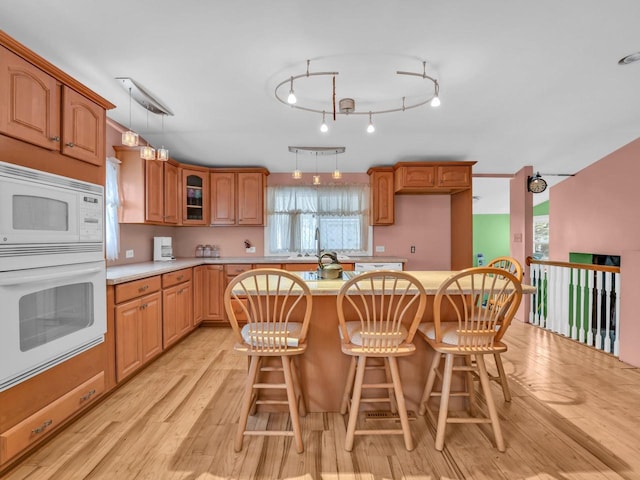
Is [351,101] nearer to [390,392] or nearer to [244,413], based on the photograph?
[390,392]

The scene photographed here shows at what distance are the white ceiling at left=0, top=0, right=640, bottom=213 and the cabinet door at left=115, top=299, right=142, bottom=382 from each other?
188 centimetres

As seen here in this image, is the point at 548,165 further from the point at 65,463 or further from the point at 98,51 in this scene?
the point at 65,463

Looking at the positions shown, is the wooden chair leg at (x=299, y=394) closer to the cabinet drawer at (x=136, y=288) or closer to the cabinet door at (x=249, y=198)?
the cabinet drawer at (x=136, y=288)

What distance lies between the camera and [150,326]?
3.17 meters

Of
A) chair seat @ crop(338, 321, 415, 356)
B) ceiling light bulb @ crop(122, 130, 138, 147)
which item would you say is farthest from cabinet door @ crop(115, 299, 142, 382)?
chair seat @ crop(338, 321, 415, 356)

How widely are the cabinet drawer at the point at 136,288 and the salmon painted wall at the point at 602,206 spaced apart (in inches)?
208

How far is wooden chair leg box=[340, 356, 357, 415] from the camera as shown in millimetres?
2239

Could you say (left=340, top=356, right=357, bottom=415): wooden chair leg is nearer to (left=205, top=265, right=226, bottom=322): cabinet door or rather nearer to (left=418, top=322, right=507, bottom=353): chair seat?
(left=418, top=322, right=507, bottom=353): chair seat

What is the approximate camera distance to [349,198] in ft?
17.3

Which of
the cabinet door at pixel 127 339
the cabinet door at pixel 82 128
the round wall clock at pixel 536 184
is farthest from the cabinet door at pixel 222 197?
the round wall clock at pixel 536 184

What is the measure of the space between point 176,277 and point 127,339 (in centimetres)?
105

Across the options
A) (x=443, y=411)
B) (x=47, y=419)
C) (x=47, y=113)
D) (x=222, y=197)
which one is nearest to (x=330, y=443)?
(x=443, y=411)

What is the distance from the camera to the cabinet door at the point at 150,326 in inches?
120

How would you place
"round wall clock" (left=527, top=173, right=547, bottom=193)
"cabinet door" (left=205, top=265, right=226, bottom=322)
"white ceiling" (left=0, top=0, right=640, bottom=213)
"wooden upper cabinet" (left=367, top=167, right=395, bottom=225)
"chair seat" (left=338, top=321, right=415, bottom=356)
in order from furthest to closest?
1. "wooden upper cabinet" (left=367, top=167, right=395, bottom=225)
2. "round wall clock" (left=527, top=173, right=547, bottom=193)
3. "cabinet door" (left=205, top=265, right=226, bottom=322)
4. "white ceiling" (left=0, top=0, right=640, bottom=213)
5. "chair seat" (left=338, top=321, right=415, bottom=356)
